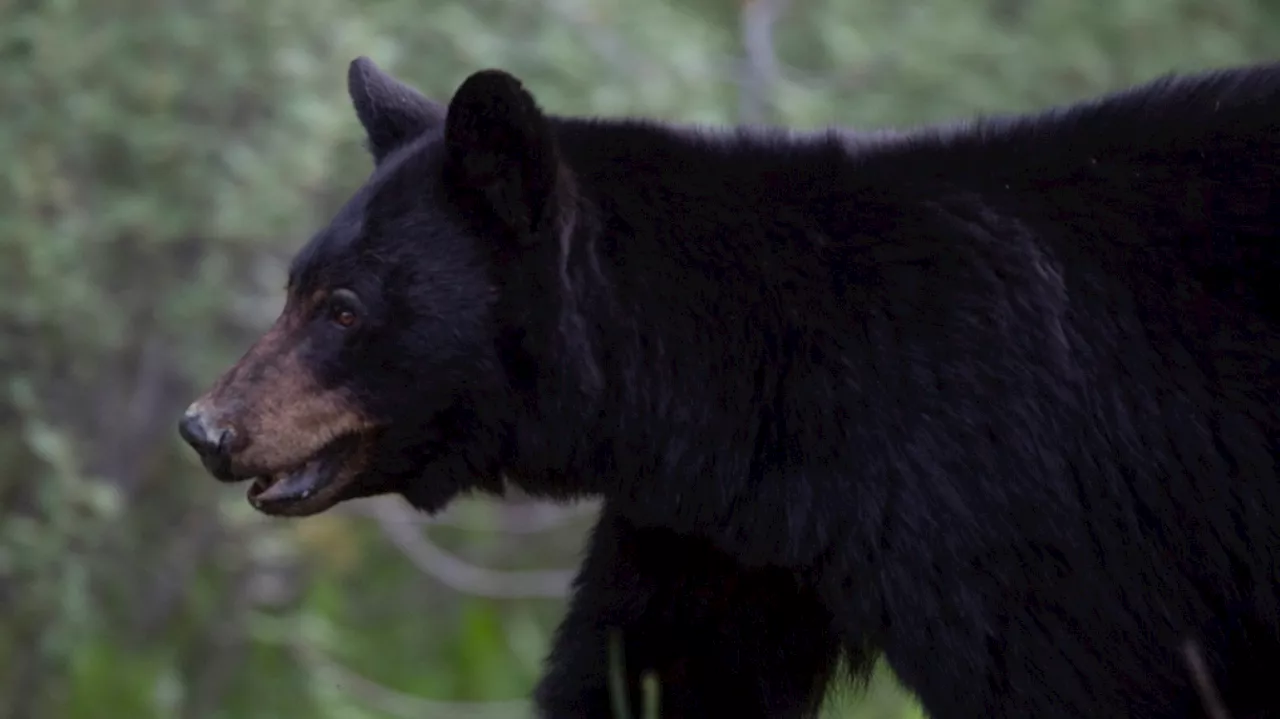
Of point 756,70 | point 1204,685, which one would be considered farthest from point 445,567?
point 1204,685

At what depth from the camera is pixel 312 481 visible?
331 cm

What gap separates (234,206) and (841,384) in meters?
3.13

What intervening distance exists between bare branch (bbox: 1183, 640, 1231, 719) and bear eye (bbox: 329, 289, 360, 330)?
4.74 ft

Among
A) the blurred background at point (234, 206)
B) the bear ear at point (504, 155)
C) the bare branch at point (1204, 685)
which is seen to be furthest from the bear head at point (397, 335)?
the blurred background at point (234, 206)

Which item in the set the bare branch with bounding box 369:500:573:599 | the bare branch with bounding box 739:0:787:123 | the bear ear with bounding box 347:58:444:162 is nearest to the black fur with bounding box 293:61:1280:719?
the bear ear with bounding box 347:58:444:162

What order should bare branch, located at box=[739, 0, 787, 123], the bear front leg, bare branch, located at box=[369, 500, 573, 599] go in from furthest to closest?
bare branch, located at box=[369, 500, 573, 599], bare branch, located at box=[739, 0, 787, 123], the bear front leg

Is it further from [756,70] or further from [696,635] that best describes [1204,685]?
[756,70]

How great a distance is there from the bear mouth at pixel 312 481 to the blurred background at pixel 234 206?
7.76 feet

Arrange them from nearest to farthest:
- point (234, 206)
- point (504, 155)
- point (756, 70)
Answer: point (504, 155) < point (234, 206) < point (756, 70)

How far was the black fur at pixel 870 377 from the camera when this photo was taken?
9.91 ft

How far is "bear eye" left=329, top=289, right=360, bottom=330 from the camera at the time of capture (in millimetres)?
3258

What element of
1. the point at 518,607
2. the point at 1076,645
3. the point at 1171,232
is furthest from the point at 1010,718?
the point at 518,607

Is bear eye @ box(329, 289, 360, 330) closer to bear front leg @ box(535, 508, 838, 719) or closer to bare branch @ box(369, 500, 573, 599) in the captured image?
bear front leg @ box(535, 508, 838, 719)

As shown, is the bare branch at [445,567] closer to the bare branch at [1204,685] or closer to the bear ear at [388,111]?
the bear ear at [388,111]
